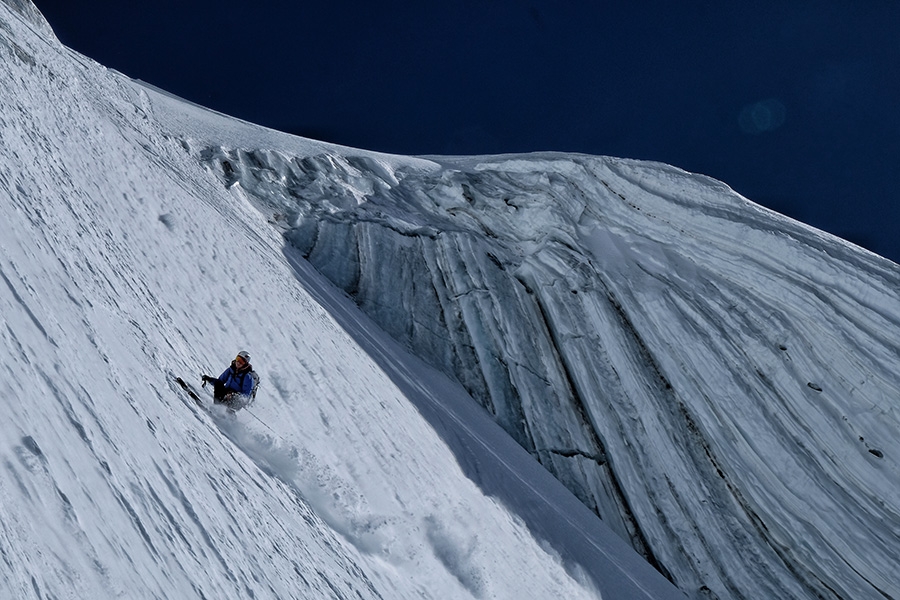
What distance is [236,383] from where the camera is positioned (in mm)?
8914

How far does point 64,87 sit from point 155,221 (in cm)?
560

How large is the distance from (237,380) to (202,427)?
1.02 metres

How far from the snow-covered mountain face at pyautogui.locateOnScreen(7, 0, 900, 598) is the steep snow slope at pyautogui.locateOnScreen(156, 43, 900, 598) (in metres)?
0.05

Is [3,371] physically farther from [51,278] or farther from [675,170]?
[675,170]

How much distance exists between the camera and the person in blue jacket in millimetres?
8852

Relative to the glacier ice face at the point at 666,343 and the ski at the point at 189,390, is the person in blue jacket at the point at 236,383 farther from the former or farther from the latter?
the glacier ice face at the point at 666,343

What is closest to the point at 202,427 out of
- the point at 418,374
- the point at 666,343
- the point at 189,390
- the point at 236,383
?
the point at 189,390

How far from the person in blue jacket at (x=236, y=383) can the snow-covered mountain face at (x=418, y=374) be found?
404 millimetres

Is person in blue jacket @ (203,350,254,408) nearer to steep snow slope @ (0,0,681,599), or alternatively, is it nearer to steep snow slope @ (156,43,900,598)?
steep snow slope @ (0,0,681,599)

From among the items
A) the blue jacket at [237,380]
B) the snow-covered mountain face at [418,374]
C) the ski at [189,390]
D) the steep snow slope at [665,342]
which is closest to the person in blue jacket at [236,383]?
the blue jacket at [237,380]

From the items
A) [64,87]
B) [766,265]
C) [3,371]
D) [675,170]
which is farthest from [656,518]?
[64,87]

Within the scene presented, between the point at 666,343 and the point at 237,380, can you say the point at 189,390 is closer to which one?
the point at 237,380

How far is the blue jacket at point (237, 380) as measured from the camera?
8898mm

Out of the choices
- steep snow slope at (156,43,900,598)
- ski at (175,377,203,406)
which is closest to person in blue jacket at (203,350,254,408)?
ski at (175,377,203,406)
